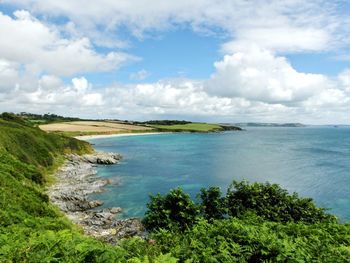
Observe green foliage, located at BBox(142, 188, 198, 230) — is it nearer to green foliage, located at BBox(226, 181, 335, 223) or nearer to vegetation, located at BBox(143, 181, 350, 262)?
vegetation, located at BBox(143, 181, 350, 262)

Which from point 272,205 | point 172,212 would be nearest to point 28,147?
point 172,212

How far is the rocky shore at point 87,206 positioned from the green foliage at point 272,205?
33.1ft

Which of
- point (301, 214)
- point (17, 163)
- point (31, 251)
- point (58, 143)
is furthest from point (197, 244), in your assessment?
point (58, 143)

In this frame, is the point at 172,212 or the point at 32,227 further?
the point at 172,212

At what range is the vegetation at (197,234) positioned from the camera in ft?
33.9

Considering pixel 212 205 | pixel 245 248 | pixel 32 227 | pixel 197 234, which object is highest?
pixel 245 248

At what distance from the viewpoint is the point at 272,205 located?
26.2 metres

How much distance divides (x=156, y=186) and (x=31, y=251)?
49461 mm

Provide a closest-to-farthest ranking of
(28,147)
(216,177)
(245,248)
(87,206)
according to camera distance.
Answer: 1. (245,248)
2. (87,206)
3. (28,147)
4. (216,177)

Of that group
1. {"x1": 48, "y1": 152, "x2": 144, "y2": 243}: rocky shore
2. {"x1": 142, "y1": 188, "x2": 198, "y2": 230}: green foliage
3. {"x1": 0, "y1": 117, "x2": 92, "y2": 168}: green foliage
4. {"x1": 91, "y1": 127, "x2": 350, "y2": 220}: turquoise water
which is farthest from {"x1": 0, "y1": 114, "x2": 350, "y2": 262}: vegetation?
{"x1": 91, "y1": 127, "x2": 350, "y2": 220}: turquoise water

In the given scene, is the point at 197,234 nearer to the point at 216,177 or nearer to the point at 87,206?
the point at 87,206

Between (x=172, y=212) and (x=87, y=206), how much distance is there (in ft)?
69.1

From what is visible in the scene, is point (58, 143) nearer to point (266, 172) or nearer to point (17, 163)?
point (17, 163)

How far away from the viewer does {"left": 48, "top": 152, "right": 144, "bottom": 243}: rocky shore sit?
3193 cm
